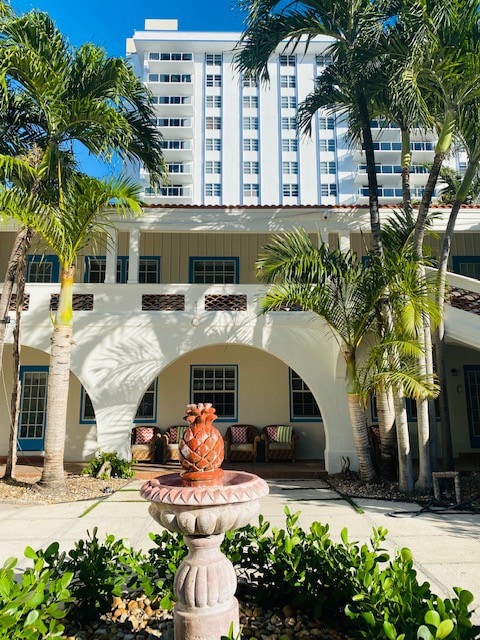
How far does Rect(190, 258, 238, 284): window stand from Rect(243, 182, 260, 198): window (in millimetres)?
35275

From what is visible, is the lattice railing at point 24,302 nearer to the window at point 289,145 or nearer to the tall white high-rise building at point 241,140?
the tall white high-rise building at point 241,140

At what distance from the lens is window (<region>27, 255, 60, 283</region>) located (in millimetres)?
13125

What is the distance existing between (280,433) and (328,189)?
130 ft

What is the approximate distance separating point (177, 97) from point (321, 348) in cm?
4637

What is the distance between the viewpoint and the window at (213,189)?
46.8m

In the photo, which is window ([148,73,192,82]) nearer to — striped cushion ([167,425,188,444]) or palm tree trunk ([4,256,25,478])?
palm tree trunk ([4,256,25,478])

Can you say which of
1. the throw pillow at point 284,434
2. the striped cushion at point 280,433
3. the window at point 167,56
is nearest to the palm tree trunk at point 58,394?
the striped cushion at point 280,433

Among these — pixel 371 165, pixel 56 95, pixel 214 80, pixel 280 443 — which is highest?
pixel 214 80

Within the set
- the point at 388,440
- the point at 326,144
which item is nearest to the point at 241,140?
the point at 326,144

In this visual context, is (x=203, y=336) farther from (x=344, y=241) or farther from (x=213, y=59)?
(x=213, y=59)

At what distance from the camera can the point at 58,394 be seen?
27.5ft

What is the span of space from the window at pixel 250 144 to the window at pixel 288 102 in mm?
5121

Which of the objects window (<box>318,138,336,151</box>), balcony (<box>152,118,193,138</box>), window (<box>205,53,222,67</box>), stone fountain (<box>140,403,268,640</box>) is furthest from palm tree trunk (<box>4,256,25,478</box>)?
window (<box>205,53,222,67</box>)

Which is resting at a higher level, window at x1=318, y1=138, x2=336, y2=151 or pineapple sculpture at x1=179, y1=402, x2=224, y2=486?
window at x1=318, y1=138, x2=336, y2=151
